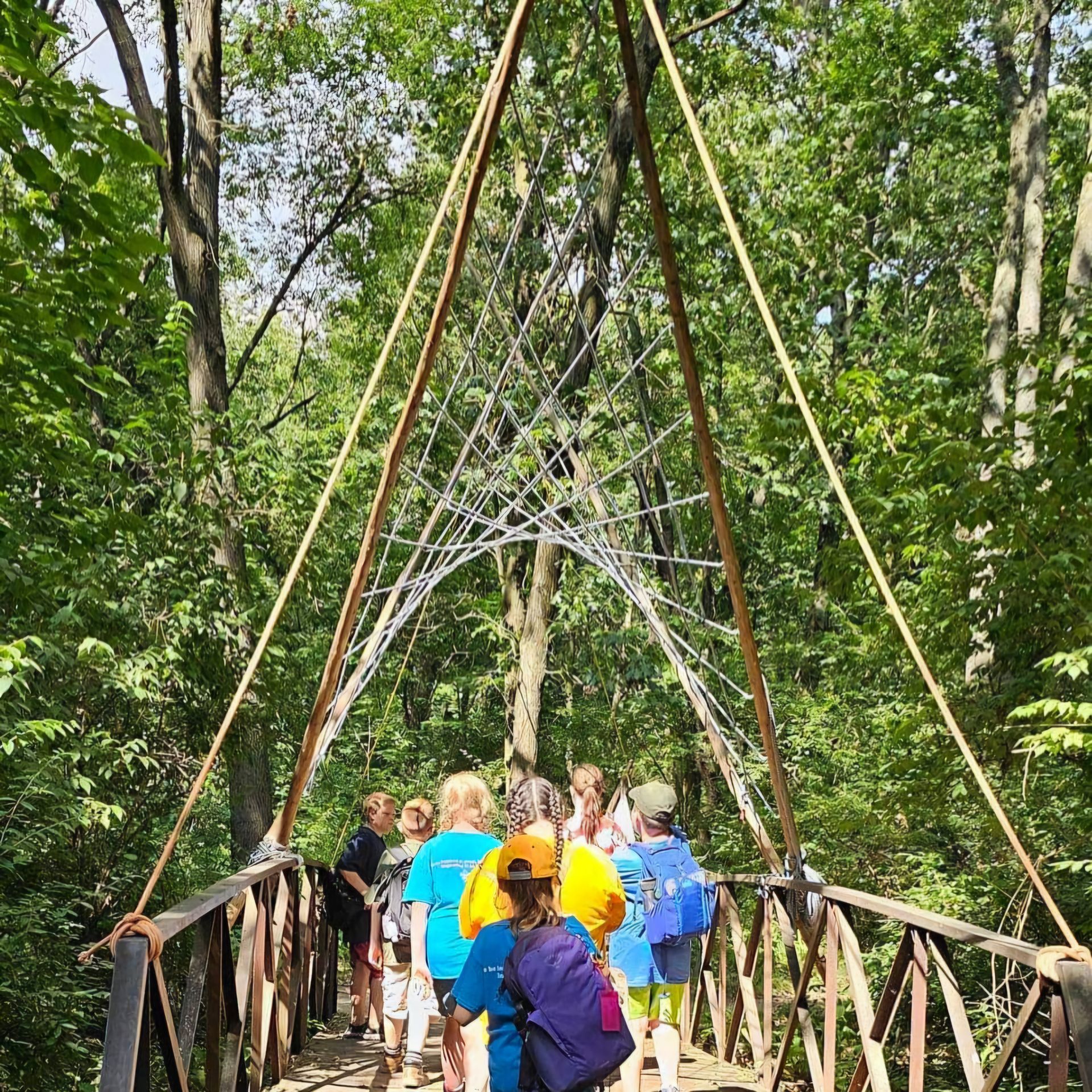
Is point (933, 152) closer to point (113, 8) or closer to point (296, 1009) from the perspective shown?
point (113, 8)

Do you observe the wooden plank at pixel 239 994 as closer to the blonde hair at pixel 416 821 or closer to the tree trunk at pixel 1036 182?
the blonde hair at pixel 416 821

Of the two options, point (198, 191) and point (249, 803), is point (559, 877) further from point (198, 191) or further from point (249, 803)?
point (198, 191)

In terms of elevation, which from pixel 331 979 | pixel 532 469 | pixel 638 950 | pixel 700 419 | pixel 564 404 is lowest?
pixel 331 979

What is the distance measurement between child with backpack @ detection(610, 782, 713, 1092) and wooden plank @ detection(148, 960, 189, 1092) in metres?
1.92

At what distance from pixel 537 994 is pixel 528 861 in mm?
318

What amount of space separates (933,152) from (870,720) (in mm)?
7339

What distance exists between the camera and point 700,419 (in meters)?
3.99

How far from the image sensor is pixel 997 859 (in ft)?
24.0

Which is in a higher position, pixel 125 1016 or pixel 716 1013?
pixel 125 1016

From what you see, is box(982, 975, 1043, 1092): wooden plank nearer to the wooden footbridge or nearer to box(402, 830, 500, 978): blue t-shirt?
the wooden footbridge

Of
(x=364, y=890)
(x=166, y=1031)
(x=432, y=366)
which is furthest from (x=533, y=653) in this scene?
(x=166, y=1031)

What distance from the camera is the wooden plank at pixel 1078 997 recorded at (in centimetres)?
239

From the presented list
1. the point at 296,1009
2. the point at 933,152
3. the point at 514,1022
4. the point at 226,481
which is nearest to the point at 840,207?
the point at 933,152

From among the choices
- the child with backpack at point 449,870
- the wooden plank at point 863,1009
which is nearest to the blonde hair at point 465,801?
the child with backpack at point 449,870
